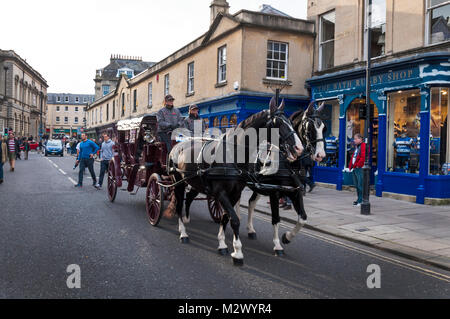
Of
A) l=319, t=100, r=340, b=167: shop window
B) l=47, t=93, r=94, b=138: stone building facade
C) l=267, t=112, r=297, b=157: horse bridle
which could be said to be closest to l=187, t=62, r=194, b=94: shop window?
l=319, t=100, r=340, b=167: shop window

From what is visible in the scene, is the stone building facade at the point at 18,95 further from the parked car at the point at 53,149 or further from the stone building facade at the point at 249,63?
the stone building facade at the point at 249,63

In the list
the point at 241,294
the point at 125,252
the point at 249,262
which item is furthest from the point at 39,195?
the point at 241,294

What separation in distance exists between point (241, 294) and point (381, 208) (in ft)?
24.1

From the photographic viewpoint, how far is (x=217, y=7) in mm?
21031

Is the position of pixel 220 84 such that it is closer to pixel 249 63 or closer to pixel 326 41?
pixel 249 63

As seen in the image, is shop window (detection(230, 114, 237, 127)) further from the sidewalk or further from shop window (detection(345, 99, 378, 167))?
the sidewalk

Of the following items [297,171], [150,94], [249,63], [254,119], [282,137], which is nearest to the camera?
[282,137]

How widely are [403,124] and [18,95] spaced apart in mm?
66469

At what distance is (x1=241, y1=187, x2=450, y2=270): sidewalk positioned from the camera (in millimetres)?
6164

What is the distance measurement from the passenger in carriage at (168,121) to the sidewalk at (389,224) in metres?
3.12

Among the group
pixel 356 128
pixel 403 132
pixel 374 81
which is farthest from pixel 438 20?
pixel 356 128

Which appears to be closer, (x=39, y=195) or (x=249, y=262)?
(x=249, y=262)
